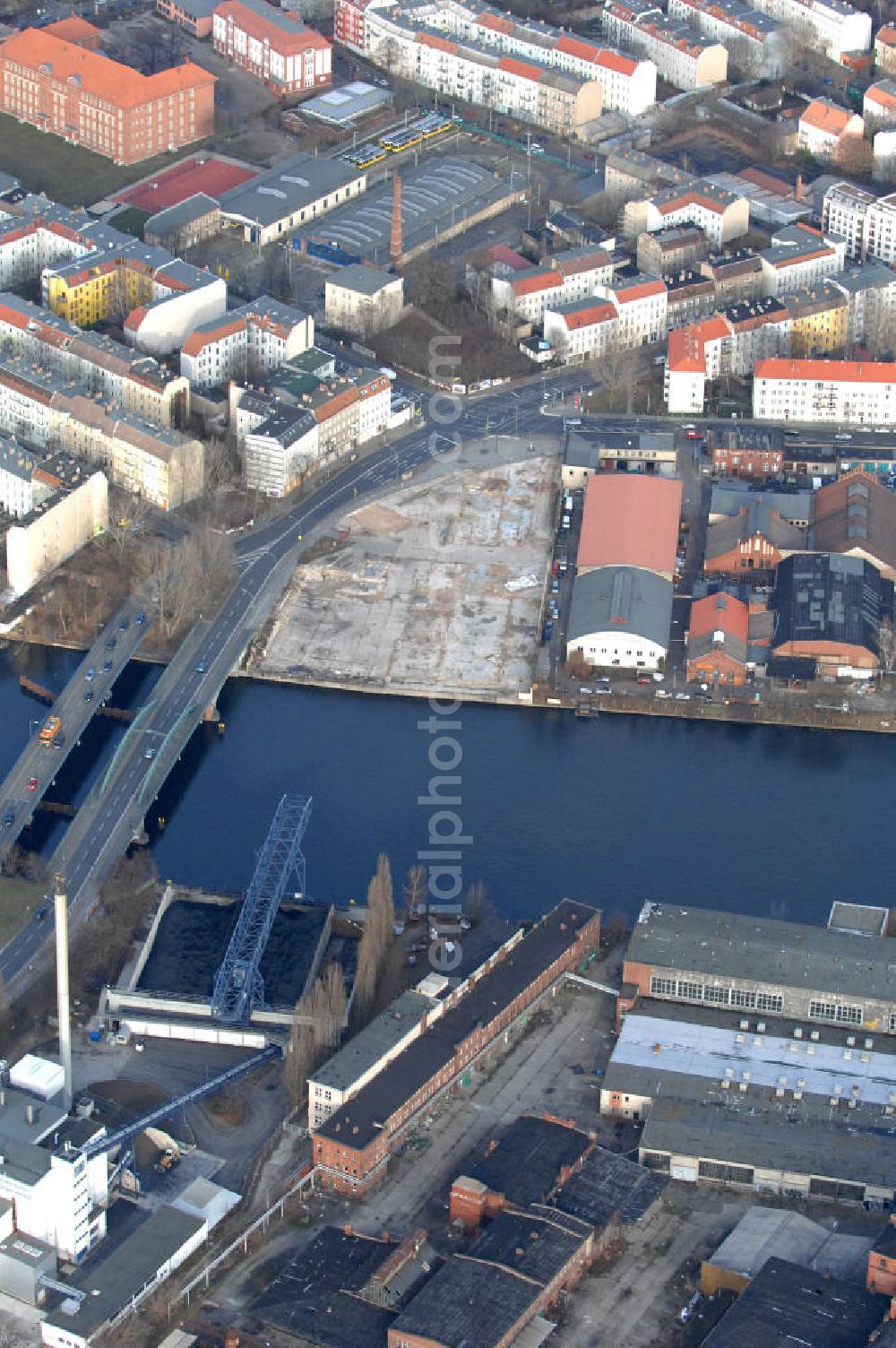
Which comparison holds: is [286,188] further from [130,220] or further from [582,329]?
[582,329]

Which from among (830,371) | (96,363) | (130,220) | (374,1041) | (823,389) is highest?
(830,371)

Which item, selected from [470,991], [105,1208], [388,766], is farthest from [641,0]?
[105,1208]

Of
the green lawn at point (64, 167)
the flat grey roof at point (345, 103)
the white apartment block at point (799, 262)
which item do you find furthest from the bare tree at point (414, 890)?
the flat grey roof at point (345, 103)

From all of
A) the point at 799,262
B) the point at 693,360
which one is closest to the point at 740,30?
the point at 799,262

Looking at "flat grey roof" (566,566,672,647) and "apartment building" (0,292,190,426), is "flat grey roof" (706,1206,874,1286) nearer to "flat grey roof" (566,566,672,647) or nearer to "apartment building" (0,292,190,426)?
"flat grey roof" (566,566,672,647)

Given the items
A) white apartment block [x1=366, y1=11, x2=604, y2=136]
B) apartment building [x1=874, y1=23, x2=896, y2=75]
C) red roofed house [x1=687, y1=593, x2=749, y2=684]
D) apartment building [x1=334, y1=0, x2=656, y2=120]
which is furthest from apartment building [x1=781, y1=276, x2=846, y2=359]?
apartment building [x1=874, y1=23, x2=896, y2=75]

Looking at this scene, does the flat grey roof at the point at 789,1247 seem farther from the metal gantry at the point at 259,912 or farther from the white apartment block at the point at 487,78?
the white apartment block at the point at 487,78

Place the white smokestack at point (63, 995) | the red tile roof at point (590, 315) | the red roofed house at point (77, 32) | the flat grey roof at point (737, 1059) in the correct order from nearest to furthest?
the white smokestack at point (63, 995)
the flat grey roof at point (737, 1059)
the red tile roof at point (590, 315)
the red roofed house at point (77, 32)
